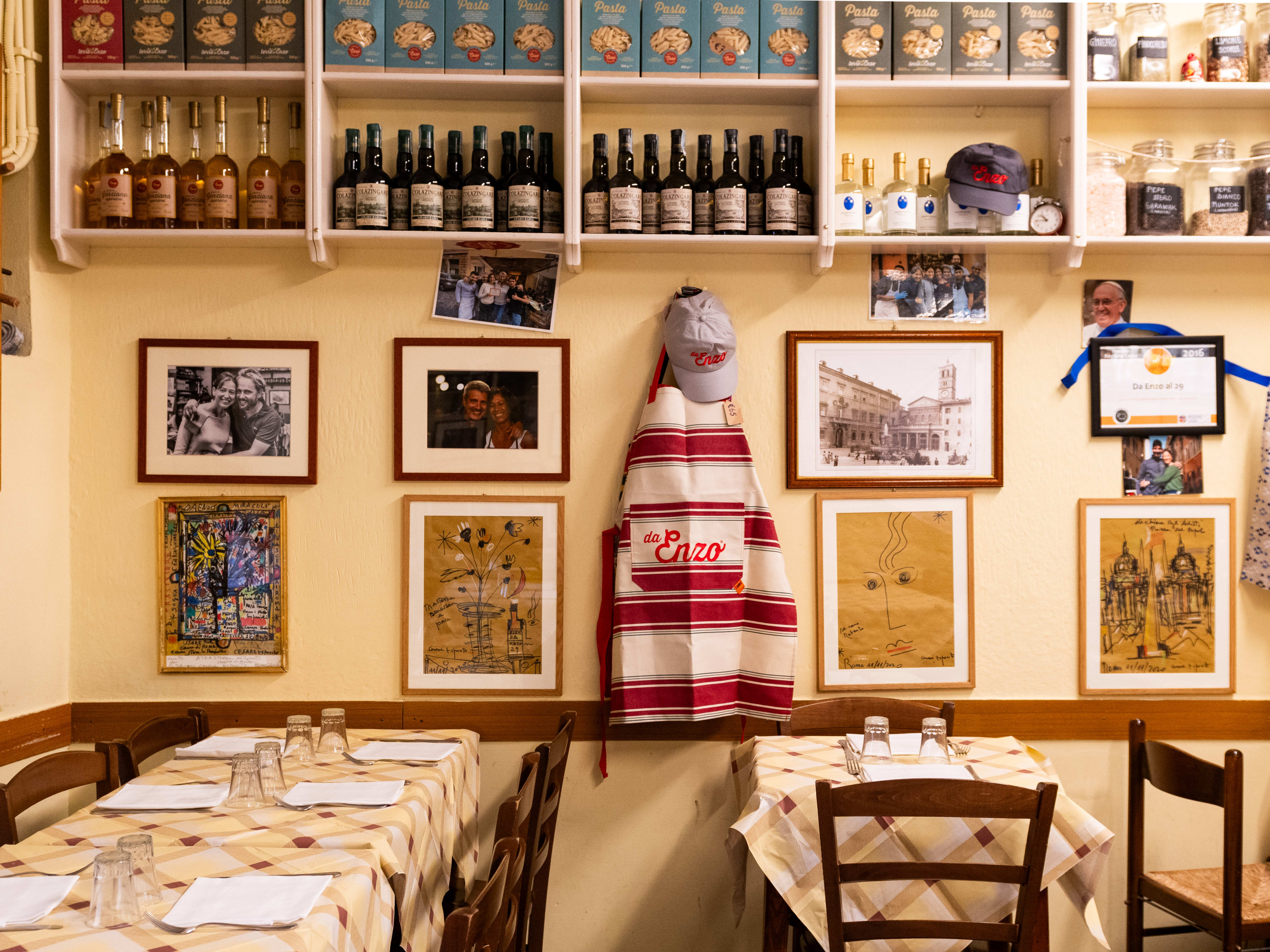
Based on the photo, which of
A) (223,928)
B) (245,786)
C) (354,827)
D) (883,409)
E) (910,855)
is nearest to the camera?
(223,928)

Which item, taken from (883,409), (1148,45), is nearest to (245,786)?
(883,409)

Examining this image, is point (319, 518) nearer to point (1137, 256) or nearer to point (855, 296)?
A: point (855, 296)

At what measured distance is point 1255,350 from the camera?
2.88 m

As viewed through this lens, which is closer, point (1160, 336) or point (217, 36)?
point (217, 36)

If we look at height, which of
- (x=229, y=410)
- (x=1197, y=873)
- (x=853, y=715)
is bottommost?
(x=1197, y=873)

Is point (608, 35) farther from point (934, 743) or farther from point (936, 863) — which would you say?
point (936, 863)

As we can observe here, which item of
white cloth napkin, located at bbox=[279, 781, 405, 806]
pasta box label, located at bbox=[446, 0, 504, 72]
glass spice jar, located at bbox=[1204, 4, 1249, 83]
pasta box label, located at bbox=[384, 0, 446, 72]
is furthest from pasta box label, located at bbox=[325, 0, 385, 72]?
glass spice jar, located at bbox=[1204, 4, 1249, 83]

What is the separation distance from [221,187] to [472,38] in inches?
31.0

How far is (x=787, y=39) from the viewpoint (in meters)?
2.68

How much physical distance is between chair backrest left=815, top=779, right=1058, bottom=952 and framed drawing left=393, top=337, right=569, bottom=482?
130 centimetres

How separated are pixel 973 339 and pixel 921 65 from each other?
2.51 feet

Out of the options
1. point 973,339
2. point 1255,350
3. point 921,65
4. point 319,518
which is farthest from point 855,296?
point 319,518

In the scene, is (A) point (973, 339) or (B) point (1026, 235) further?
(A) point (973, 339)

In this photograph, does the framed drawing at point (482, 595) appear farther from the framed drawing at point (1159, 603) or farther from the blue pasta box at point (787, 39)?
the framed drawing at point (1159, 603)
